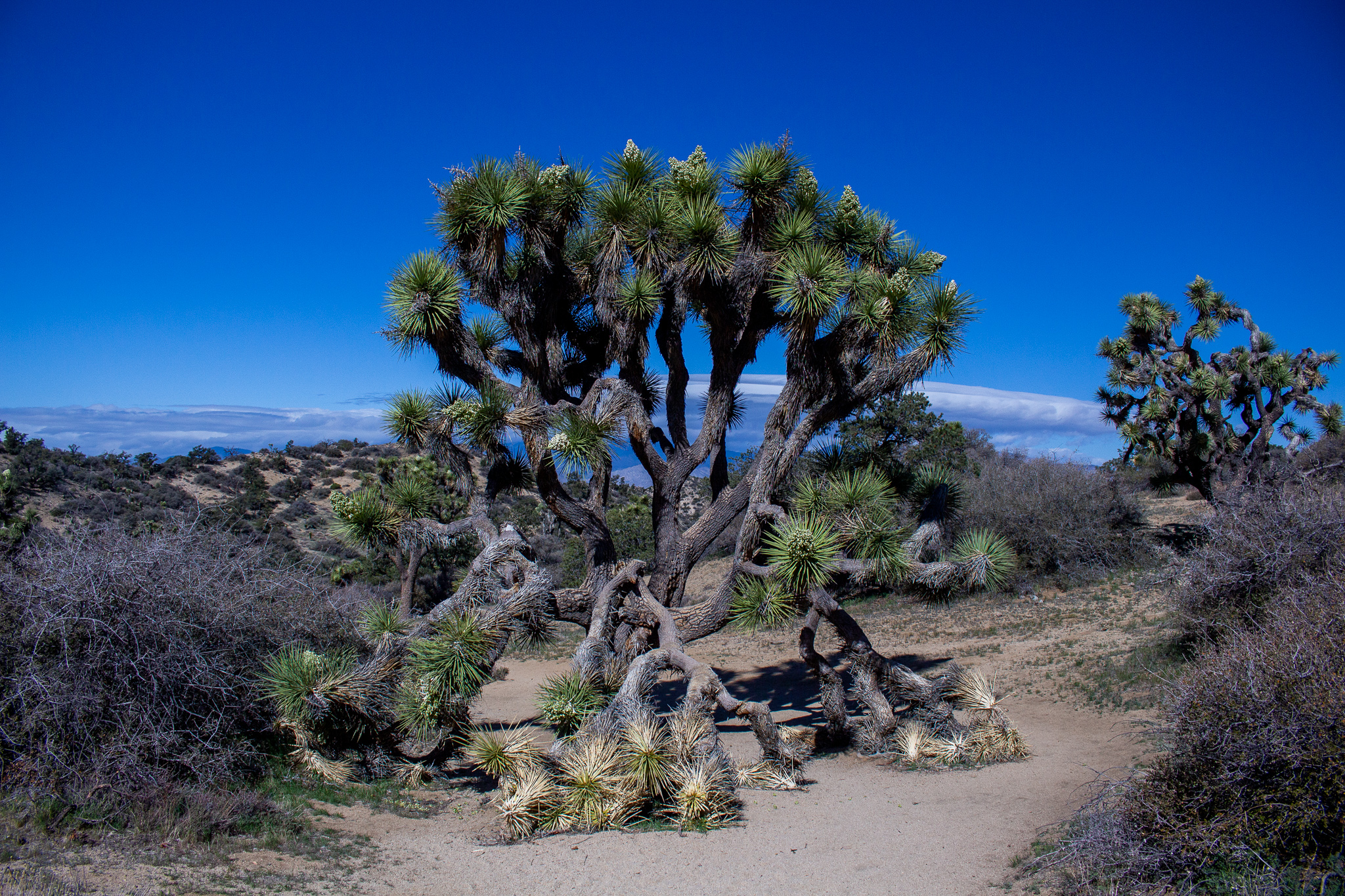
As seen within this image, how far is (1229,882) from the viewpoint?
12.7ft

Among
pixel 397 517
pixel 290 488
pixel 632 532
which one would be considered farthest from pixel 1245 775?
pixel 290 488

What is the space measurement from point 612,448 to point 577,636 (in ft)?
33.2

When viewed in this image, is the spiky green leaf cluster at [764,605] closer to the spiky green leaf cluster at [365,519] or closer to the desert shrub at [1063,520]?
the spiky green leaf cluster at [365,519]

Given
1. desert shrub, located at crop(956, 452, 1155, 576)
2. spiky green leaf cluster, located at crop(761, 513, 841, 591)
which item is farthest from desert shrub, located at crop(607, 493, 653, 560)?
spiky green leaf cluster, located at crop(761, 513, 841, 591)

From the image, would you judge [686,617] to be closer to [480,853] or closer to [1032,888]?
[480,853]

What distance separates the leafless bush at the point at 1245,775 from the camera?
12.5 feet

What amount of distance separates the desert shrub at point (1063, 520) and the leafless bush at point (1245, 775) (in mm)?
13276

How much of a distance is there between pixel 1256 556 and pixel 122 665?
38.8 feet

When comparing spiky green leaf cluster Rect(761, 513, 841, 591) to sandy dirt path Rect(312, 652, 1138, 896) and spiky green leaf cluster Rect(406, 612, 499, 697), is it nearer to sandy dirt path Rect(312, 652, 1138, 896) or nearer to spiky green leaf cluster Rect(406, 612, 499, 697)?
sandy dirt path Rect(312, 652, 1138, 896)

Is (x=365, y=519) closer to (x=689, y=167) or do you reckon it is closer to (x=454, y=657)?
(x=454, y=657)

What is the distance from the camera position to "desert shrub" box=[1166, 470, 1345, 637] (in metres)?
8.44

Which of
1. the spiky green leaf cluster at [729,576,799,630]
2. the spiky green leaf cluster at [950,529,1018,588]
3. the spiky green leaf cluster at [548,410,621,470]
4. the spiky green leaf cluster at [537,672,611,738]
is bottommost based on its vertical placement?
the spiky green leaf cluster at [537,672,611,738]

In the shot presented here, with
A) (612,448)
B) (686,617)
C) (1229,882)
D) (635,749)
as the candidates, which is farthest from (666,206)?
(1229,882)

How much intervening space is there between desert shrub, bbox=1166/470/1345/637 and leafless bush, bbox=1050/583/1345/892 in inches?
177
